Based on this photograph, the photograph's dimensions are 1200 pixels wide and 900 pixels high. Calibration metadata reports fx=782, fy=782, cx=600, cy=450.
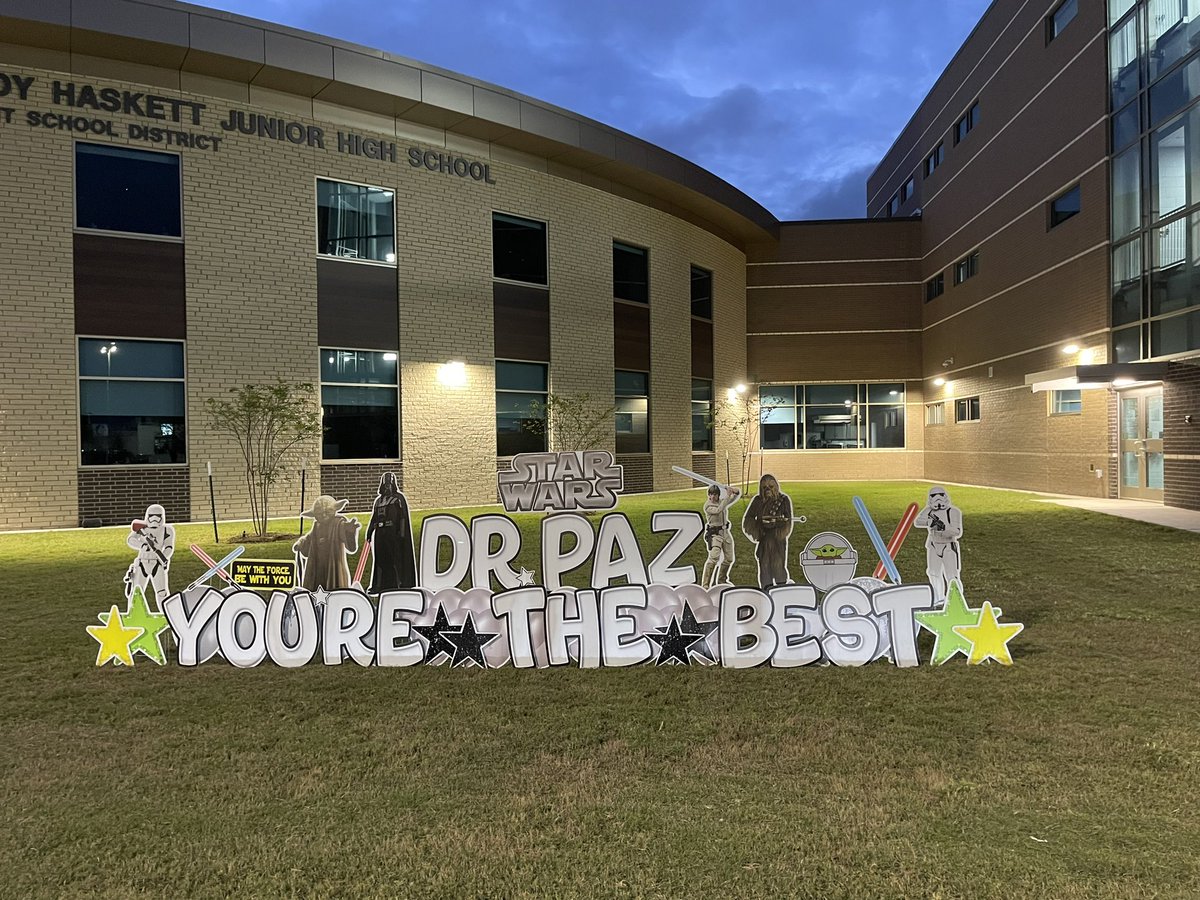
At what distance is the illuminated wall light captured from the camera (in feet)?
61.3

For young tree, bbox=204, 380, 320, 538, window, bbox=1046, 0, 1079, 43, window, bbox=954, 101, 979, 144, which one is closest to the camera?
young tree, bbox=204, 380, 320, 538

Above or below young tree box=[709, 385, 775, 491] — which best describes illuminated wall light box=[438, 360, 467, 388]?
above

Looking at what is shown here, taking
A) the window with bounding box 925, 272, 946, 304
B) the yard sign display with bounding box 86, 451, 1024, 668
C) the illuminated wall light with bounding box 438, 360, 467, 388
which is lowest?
the yard sign display with bounding box 86, 451, 1024, 668

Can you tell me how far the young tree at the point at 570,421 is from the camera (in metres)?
20.0

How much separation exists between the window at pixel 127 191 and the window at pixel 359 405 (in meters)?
3.98

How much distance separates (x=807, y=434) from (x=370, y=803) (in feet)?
97.0

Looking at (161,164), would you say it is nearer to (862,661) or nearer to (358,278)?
(358,278)

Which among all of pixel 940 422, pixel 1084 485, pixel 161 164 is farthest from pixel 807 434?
pixel 161 164

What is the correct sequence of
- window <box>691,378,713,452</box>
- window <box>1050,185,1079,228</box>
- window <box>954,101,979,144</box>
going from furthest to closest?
window <box>954,101,979,144</box> → window <box>691,378,713,452</box> → window <box>1050,185,1079,228</box>

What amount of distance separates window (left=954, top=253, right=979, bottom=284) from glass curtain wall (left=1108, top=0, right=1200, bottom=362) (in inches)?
321

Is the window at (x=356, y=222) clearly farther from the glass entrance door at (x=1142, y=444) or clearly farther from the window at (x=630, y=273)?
the glass entrance door at (x=1142, y=444)

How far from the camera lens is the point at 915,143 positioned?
3316 cm

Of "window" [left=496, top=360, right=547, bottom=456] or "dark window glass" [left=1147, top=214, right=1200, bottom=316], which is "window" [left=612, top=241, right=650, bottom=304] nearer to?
"window" [left=496, top=360, right=547, bottom=456]

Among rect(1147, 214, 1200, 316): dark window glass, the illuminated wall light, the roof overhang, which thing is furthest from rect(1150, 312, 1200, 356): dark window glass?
the illuminated wall light
